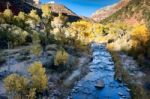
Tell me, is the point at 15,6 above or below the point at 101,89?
above

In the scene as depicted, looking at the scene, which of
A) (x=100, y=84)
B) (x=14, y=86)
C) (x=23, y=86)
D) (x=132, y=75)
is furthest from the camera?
(x=132, y=75)

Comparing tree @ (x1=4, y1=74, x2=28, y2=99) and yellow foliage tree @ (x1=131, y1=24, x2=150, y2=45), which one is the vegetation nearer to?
tree @ (x1=4, y1=74, x2=28, y2=99)

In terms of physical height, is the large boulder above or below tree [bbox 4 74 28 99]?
below

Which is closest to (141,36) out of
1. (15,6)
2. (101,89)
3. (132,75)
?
(132,75)

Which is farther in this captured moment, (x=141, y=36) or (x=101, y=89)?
(x=141, y=36)

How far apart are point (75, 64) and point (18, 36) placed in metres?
26.1

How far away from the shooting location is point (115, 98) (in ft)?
188

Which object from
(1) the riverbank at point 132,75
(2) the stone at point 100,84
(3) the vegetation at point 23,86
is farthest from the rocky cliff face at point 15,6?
(3) the vegetation at point 23,86

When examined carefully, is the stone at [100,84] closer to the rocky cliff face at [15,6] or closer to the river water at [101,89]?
the river water at [101,89]

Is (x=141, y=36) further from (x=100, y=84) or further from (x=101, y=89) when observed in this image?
(x=101, y=89)

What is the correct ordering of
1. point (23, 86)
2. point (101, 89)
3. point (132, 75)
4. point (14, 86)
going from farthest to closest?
point (132, 75) < point (101, 89) < point (23, 86) < point (14, 86)

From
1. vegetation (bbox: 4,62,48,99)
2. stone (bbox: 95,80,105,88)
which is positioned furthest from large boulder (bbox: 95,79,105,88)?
vegetation (bbox: 4,62,48,99)

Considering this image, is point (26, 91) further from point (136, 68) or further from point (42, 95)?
point (136, 68)

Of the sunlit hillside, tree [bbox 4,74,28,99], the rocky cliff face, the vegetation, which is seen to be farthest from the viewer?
the rocky cliff face
